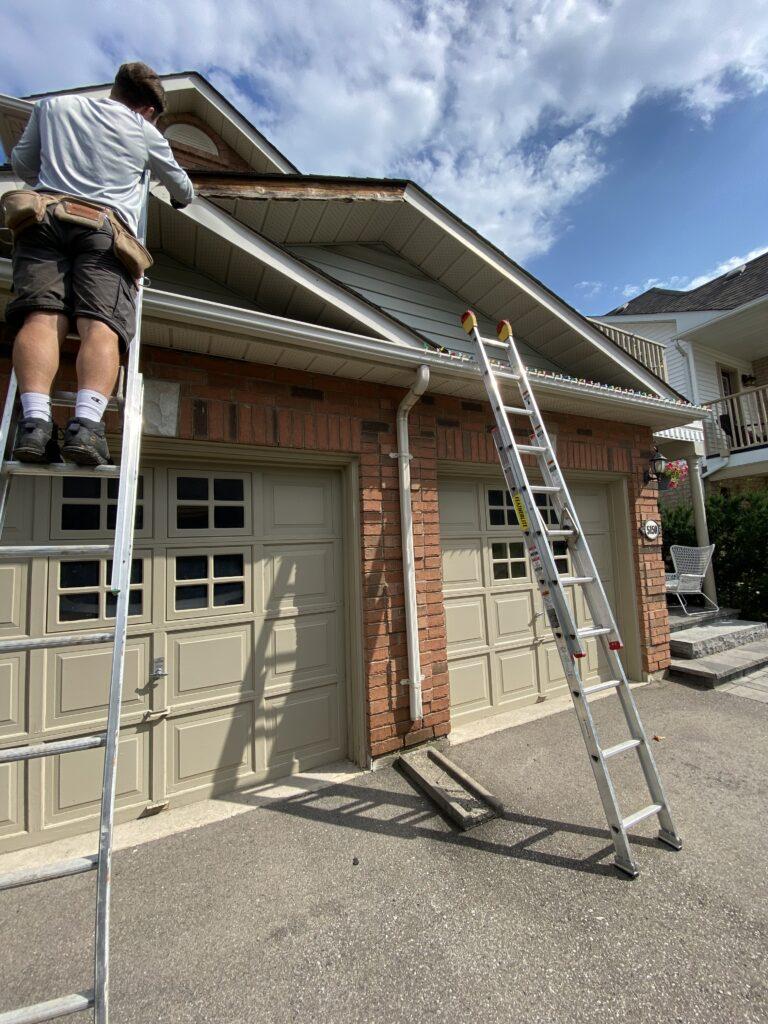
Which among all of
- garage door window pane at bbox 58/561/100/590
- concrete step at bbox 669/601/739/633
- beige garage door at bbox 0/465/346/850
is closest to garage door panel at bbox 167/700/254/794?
beige garage door at bbox 0/465/346/850

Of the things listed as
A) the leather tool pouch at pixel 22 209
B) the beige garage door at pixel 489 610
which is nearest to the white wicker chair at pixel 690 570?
the beige garage door at pixel 489 610

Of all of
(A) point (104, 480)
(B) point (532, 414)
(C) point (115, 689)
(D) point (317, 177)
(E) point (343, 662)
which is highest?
(D) point (317, 177)

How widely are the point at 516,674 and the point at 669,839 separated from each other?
1.83 metres

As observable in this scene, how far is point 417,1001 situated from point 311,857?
0.89 metres

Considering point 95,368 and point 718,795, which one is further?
point 718,795

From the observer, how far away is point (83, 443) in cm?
148

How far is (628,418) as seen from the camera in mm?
4766

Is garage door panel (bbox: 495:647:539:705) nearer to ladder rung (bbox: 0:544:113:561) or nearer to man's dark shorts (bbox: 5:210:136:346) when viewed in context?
ladder rung (bbox: 0:544:113:561)

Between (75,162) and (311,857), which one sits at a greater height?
Result: (75,162)

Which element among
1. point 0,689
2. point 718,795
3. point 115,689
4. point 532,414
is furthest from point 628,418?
point 0,689

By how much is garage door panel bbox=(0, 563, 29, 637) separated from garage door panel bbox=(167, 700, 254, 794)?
102 cm

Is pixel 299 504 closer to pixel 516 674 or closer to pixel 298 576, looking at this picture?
pixel 298 576

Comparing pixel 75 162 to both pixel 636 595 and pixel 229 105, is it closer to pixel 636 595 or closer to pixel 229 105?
pixel 229 105

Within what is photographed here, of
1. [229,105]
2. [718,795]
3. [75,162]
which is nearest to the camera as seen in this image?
[75,162]
